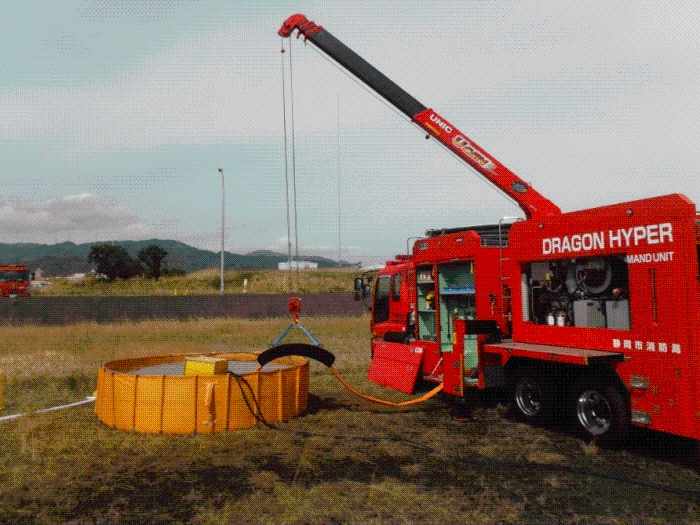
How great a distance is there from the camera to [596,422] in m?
7.70

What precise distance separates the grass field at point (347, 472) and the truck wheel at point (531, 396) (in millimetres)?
238

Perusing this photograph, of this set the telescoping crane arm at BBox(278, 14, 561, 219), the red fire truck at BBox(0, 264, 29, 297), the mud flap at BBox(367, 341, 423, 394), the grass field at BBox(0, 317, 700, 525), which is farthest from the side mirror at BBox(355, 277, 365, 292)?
the red fire truck at BBox(0, 264, 29, 297)

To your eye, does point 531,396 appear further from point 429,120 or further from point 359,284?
point 429,120

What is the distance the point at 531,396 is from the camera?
891 cm

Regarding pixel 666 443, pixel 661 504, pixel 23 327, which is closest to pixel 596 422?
pixel 666 443

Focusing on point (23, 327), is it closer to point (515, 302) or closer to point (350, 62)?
point (350, 62)

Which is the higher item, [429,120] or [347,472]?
[429,120]

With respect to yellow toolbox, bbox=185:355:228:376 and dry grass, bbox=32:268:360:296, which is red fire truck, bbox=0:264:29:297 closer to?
dry grass, bbox=32:268:360:296

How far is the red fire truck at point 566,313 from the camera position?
666 centimetres

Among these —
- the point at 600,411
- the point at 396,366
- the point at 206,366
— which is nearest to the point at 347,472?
the point at 206,366

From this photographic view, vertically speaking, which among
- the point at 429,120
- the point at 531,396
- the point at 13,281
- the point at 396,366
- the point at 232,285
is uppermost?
the point at 429,120

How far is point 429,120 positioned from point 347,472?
8.68m

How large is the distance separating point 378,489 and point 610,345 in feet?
11.7

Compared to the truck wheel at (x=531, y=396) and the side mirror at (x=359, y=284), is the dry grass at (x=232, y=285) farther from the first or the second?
the truck wheel at (x=531, y=396)
